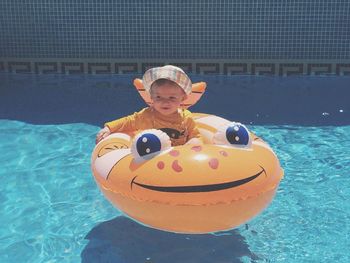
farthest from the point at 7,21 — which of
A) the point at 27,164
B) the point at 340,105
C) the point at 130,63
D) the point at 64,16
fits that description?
the point at 340,105

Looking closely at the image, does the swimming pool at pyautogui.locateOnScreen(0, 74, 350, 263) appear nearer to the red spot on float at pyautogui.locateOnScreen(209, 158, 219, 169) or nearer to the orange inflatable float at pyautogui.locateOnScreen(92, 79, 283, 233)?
the orange inflatable float at pyautogui.locateOnScreen(92, 79, 283, 233)

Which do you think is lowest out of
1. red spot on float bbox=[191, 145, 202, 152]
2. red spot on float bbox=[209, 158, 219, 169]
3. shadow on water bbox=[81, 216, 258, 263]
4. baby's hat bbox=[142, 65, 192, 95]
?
shadow on water bbox=[81, 216, 258, 263]

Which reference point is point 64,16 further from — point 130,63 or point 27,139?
point 27,139

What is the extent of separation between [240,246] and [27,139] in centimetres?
263

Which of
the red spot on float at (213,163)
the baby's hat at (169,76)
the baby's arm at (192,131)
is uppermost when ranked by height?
the baby's hat at (169,76)

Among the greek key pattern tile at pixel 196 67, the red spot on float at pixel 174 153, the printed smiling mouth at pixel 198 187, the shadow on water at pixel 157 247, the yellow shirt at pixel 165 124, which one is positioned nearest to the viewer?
the printed smiling mouth at pixel 198 187

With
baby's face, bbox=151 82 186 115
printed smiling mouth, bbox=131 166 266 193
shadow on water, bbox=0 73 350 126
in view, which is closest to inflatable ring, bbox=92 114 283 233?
printed smiling mouth, bbox=131 166 266 193

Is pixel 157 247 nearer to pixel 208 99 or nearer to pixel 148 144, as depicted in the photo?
pixel 148 144

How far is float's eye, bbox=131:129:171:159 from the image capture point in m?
2.69

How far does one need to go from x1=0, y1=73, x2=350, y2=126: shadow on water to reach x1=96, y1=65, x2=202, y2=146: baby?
2.13 meters

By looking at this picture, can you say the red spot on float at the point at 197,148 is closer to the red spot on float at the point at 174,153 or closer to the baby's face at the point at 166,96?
the red spot on float at the point at 174,153

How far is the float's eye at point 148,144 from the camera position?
2.69 m

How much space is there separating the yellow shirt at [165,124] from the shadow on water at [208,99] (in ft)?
6.96

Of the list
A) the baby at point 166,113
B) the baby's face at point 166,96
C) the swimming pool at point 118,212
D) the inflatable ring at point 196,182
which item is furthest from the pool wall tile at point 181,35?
the inflatable ring at point 196,182
